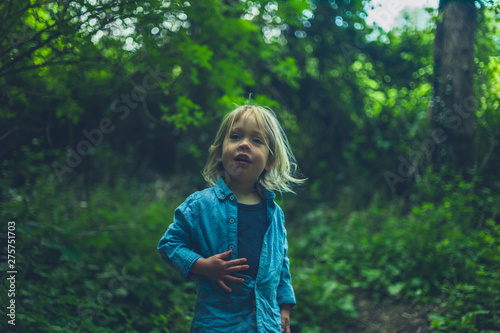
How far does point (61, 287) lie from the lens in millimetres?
2840

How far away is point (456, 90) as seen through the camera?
4.96m

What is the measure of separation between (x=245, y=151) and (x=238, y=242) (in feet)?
1.61

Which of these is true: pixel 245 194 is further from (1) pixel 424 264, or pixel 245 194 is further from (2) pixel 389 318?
(1) pixel 424 264

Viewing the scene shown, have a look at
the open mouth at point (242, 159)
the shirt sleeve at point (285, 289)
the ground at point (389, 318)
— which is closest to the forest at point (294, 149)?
the ground at point (389, 318)

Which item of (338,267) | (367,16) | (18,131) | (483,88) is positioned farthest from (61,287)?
(367,16)

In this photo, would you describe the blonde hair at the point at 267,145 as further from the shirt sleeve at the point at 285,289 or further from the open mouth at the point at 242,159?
the shirt sleeve at the point at 285,289

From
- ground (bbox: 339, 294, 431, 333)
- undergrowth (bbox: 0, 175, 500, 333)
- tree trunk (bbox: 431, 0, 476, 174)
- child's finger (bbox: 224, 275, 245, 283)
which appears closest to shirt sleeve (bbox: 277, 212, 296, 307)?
child's finger (bbox: 224, 275, 245, 283)

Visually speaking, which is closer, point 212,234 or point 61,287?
point 212,234

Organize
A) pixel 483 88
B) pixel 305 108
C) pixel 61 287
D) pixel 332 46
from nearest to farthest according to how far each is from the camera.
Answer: pixel 61 287
pixel 483 88
pixel 332 46
pixel 305 108

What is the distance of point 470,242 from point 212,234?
3.13m

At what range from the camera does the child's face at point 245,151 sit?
1.90 meters

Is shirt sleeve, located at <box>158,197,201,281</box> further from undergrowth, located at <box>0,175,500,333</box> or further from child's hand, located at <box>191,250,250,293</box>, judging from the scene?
undergrowth, located at <box>0,175,500,333</box>

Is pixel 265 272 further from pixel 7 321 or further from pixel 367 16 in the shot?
pixel 367 16

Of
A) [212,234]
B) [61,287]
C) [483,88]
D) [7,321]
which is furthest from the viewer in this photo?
[483,88]
